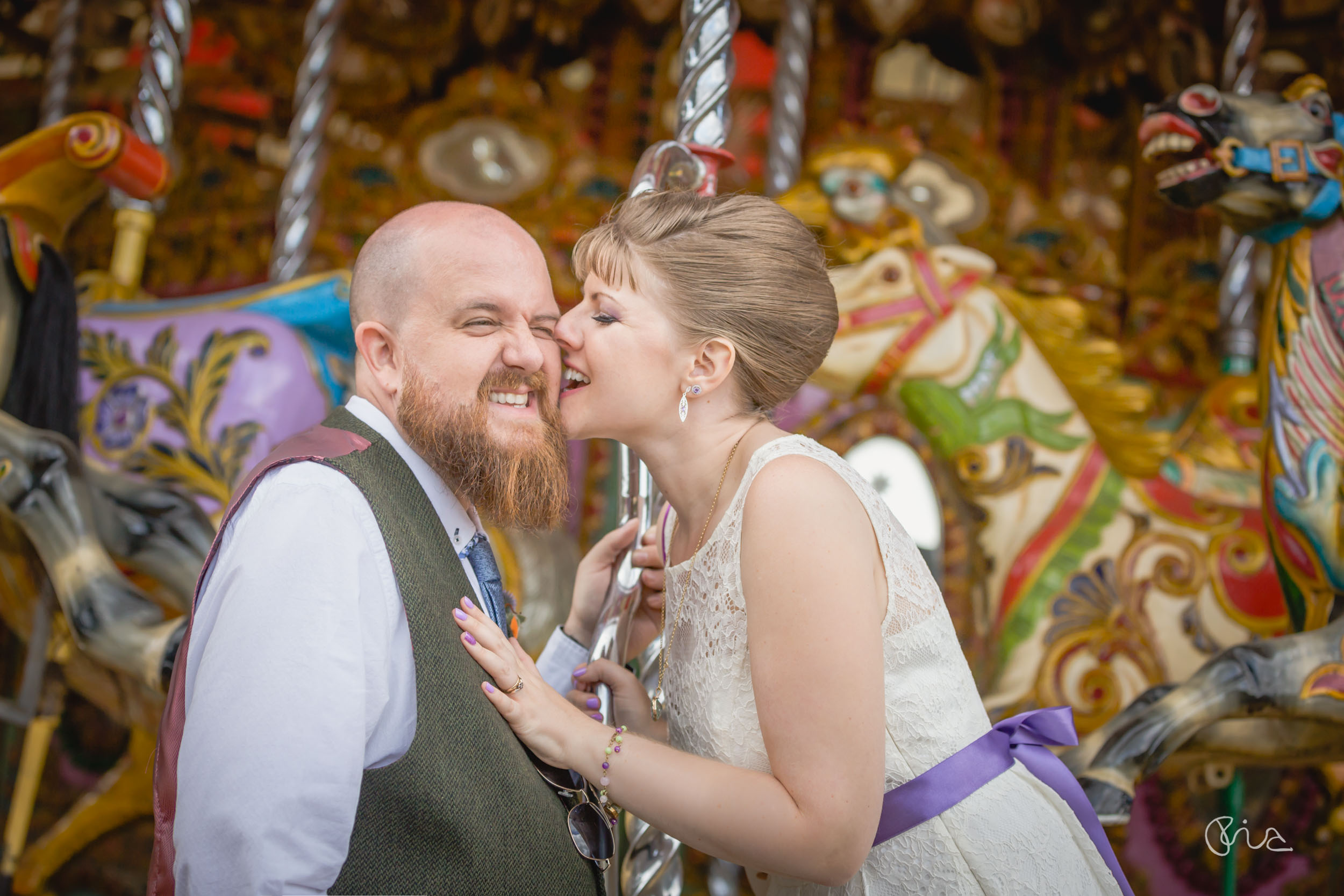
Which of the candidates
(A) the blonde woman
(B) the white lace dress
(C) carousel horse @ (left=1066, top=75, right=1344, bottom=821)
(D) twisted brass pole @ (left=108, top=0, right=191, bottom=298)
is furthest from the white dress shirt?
(D) twisted brass pole @ (left=108, top=0, right=191, bottom=298)

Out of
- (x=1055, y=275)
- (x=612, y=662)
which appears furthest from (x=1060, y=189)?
(x=612, y=662)

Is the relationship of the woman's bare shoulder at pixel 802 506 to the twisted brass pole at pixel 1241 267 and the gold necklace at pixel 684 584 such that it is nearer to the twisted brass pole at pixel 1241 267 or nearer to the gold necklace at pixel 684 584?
the gold necklace at pixel 684 584

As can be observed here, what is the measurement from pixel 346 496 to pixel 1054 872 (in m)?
0.86

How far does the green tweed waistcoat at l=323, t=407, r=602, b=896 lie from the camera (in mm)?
981

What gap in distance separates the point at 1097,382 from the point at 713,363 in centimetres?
170

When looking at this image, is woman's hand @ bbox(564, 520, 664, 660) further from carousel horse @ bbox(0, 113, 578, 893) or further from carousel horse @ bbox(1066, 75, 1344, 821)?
carousel horse @ bbox(1066, 75, 1344, 821)

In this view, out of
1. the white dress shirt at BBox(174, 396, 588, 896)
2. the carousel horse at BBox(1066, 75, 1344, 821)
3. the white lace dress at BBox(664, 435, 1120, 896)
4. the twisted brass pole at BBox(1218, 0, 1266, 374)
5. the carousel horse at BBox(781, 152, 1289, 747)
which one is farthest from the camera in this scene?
the twisted brass pole at BBox(1218, 0, 1266, 374)

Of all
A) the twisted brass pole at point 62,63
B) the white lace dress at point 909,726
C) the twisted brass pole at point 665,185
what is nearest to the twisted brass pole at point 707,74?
the twisted brass pole at point 665,185

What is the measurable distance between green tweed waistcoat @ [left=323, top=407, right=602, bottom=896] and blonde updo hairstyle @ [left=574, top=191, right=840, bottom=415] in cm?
36

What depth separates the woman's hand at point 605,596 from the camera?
1.51m

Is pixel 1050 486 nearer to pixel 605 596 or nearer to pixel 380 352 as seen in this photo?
pixel 605 596

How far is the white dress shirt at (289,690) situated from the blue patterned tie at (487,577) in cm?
24

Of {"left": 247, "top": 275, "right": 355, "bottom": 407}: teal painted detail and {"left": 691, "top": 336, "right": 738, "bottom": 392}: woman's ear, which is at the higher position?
{"left": 691, "top": 336, "right": 738, "bottom": 392}: woman's ear

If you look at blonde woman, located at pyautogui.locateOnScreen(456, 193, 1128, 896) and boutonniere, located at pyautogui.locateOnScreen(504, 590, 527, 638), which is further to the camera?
boutonniere, located at pyautogui.locateOnScreen(504, 590, 527, 638)
